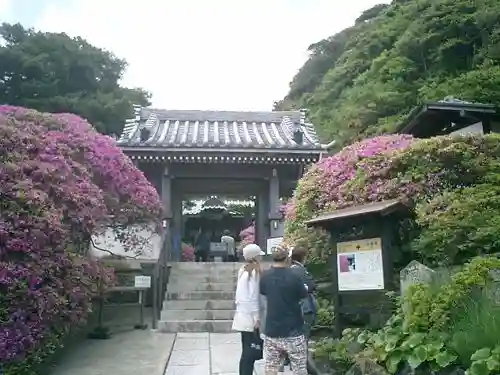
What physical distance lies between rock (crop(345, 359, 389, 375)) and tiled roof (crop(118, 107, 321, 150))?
967cm

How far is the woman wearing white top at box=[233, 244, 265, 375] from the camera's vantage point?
5387 mm

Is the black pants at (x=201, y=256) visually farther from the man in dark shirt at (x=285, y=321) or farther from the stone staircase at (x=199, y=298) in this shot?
the man in dark shirt at (x=285, y=321)

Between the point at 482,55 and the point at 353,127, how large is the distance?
5.94 m

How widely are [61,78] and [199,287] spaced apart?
20.0 metres

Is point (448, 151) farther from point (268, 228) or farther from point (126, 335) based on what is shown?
point (268, 228)

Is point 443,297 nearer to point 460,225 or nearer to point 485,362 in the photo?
point 485,362

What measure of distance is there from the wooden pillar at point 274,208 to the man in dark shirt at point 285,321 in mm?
10191

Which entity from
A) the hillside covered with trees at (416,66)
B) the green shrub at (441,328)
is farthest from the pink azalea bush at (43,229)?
the hillside covered with trees at (416,66)

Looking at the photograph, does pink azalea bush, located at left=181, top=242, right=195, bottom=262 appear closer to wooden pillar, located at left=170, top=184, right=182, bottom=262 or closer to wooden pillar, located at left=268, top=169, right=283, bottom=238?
wooden pillar, located at left=170, top=184, right=182, bottom=262

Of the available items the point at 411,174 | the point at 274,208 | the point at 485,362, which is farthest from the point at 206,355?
the point at 274,208

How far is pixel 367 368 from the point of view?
524cm

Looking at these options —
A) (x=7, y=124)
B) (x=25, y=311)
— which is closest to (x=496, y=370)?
(x=25, y=311)

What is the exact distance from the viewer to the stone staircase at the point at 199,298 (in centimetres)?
964

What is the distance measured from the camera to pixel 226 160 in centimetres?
1466
